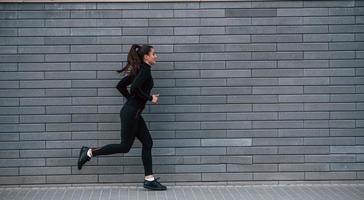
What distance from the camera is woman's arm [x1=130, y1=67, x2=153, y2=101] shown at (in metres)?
8.16

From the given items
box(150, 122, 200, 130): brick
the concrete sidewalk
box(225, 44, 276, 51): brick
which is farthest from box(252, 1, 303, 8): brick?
the concrete sidewalk

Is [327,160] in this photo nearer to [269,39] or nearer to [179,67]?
[269,39]

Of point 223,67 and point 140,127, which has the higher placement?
point 223,67

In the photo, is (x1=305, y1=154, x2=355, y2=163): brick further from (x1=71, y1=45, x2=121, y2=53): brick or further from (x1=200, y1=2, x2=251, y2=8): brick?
(x1=71, y1=45, x2=121, y2=53): brick

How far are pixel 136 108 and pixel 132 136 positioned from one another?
36cm

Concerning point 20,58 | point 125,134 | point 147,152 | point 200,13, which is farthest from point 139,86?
point 20,58

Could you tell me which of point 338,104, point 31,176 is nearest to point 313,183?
point 338,104

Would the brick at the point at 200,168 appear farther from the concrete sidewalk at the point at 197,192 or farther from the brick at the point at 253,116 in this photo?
the brick at the point at 253,116

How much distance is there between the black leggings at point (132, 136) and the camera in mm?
8273

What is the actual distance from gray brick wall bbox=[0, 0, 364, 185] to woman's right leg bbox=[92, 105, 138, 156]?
42 centimetres

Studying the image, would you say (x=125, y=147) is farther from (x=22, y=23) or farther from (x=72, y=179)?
(x=22, y=23)

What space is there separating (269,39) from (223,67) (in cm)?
71

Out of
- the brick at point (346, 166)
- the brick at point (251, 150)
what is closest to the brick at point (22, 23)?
the brick at point (251, 150)

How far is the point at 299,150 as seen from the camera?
8852mm
